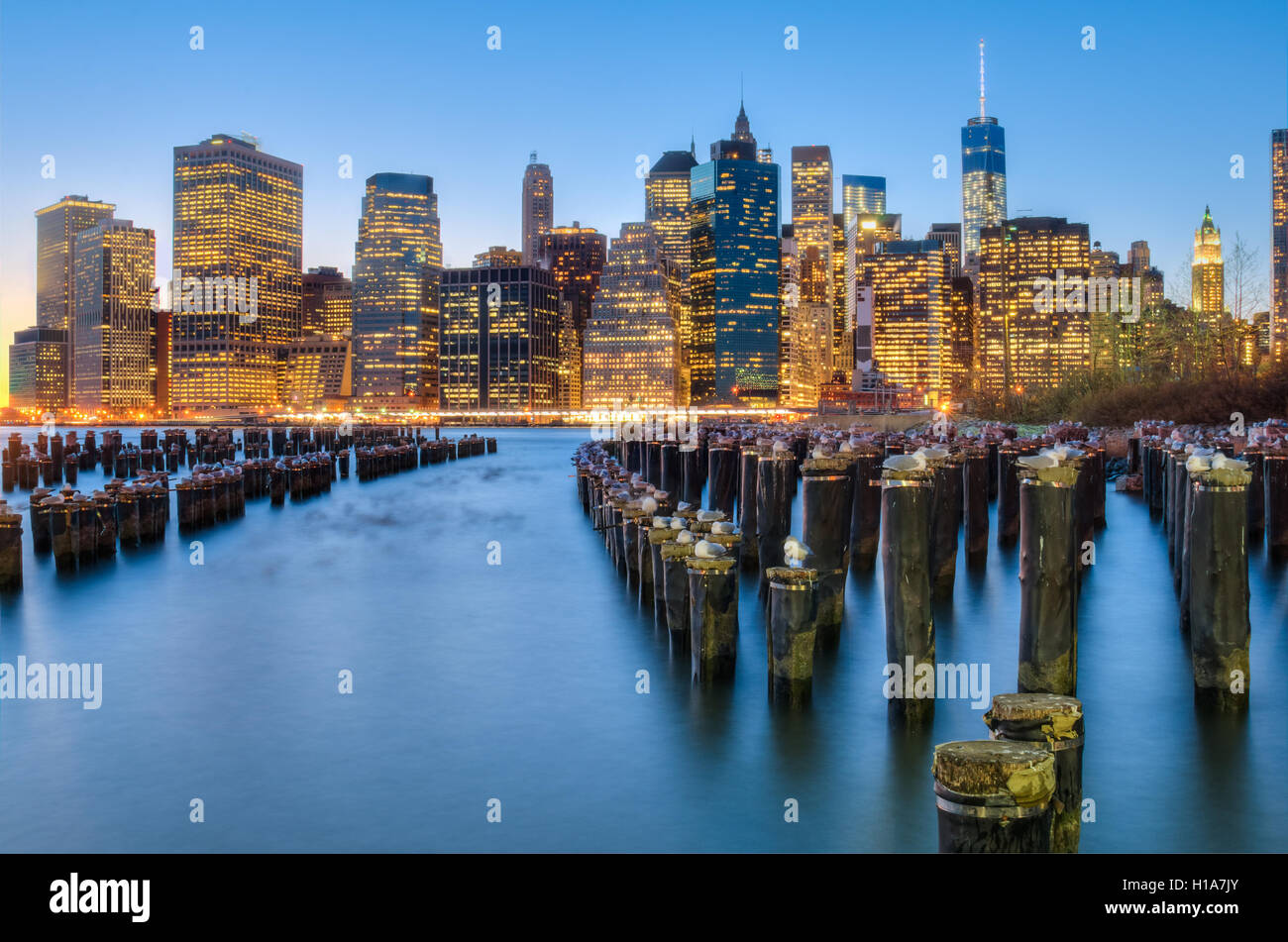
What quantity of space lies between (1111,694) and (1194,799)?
10.9 feet

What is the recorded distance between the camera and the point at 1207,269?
374ft

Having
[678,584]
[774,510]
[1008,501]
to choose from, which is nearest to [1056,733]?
[678,584]

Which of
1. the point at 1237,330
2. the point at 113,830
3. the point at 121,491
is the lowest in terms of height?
Result: the point at 113,830

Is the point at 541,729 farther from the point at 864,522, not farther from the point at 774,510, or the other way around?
the point at 864,522

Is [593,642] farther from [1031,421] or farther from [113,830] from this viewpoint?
[1031,421]

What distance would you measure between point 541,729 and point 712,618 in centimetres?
233

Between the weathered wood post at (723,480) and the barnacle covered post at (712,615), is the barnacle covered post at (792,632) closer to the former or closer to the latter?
the barnacle covered post at (712,615)

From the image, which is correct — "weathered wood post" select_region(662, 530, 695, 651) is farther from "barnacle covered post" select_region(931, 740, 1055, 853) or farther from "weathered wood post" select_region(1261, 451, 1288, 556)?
"weathered wood post" select_region(1261, 451, 1288, 556)

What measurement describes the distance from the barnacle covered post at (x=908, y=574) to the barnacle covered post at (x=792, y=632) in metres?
0.83

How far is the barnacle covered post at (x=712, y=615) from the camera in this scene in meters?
11.8

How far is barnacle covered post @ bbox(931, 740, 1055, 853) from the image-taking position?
17.2 ft
